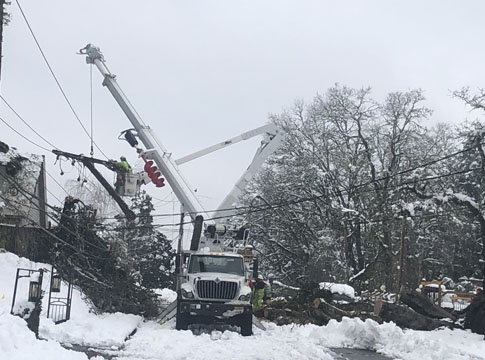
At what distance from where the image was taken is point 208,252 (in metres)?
18.5

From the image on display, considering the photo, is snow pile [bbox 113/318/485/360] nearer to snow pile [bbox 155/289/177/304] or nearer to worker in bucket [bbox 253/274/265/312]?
worker in bucket [bbox 253/274/265/312]

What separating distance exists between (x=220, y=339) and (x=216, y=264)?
3.54m

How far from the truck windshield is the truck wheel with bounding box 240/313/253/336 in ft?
5.59

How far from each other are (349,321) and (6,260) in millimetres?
11466

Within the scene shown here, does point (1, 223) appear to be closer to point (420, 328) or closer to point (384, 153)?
point (420, 328)

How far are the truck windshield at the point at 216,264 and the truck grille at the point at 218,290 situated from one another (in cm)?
91

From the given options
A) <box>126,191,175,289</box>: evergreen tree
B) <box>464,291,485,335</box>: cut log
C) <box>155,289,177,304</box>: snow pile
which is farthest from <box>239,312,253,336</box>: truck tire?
<box>126,191,175,289</box>: evergreen tree

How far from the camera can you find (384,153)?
123 ft

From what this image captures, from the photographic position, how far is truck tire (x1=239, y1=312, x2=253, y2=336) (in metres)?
16.5

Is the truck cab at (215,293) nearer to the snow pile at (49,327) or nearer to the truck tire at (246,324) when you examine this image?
the truck tire at (246,324)

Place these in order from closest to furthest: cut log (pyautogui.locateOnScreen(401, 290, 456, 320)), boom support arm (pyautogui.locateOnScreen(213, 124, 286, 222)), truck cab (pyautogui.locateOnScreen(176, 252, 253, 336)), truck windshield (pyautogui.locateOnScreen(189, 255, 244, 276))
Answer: truck cab (pyautogui.locateOnScreen(176, 252, 253, 336)), truck windshield (pyautogui.locateOnScreen(189, 255, 244, 276)), cut log (pyautogui.locateOnScreen(401, 290, 456, 320)), boom support arm (pyautogui.locateOnScreen(213, 124, 286, 222))

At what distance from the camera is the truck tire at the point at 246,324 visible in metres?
16.5

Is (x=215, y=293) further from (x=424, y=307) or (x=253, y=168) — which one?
(x=253, y=168)

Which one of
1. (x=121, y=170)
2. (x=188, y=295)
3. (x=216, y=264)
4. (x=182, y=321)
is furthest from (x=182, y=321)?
(x=121, y=170)
